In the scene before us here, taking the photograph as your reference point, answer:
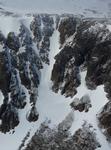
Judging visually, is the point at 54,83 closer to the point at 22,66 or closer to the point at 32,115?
the point at 22,66

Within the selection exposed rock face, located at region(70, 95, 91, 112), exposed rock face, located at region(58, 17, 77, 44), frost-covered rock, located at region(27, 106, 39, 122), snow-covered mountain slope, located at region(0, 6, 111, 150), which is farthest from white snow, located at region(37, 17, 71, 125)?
exposed rock face, located at region(58, 17, 77, 44)

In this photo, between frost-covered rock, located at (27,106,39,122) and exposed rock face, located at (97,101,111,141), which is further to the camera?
frost-covered rock, located at (27,106,39,122)

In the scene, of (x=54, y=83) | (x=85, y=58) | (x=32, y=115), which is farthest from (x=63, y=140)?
(x=85, y=58)

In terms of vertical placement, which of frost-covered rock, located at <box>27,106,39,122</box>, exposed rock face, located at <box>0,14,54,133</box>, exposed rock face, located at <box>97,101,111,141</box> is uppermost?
exposed rock face, located at <box>0,14,54,133</box>

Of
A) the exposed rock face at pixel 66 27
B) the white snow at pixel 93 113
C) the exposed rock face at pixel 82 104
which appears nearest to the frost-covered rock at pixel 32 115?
the exposed rock face at pixel 82 104

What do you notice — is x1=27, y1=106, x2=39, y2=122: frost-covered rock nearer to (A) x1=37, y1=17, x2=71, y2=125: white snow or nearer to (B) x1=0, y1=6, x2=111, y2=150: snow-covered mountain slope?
(B) x1=0, y1=6, x2=111, y2=150: snow-covered mountain slope

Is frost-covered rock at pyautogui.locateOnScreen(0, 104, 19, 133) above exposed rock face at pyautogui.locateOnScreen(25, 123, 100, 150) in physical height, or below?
above

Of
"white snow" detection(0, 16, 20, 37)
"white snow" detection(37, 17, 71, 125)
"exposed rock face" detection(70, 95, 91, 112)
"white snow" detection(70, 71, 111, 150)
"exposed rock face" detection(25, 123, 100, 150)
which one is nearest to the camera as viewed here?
"exposed rock face" detection(25, 123, 100, 150)

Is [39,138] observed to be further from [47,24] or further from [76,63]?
[47,24]
